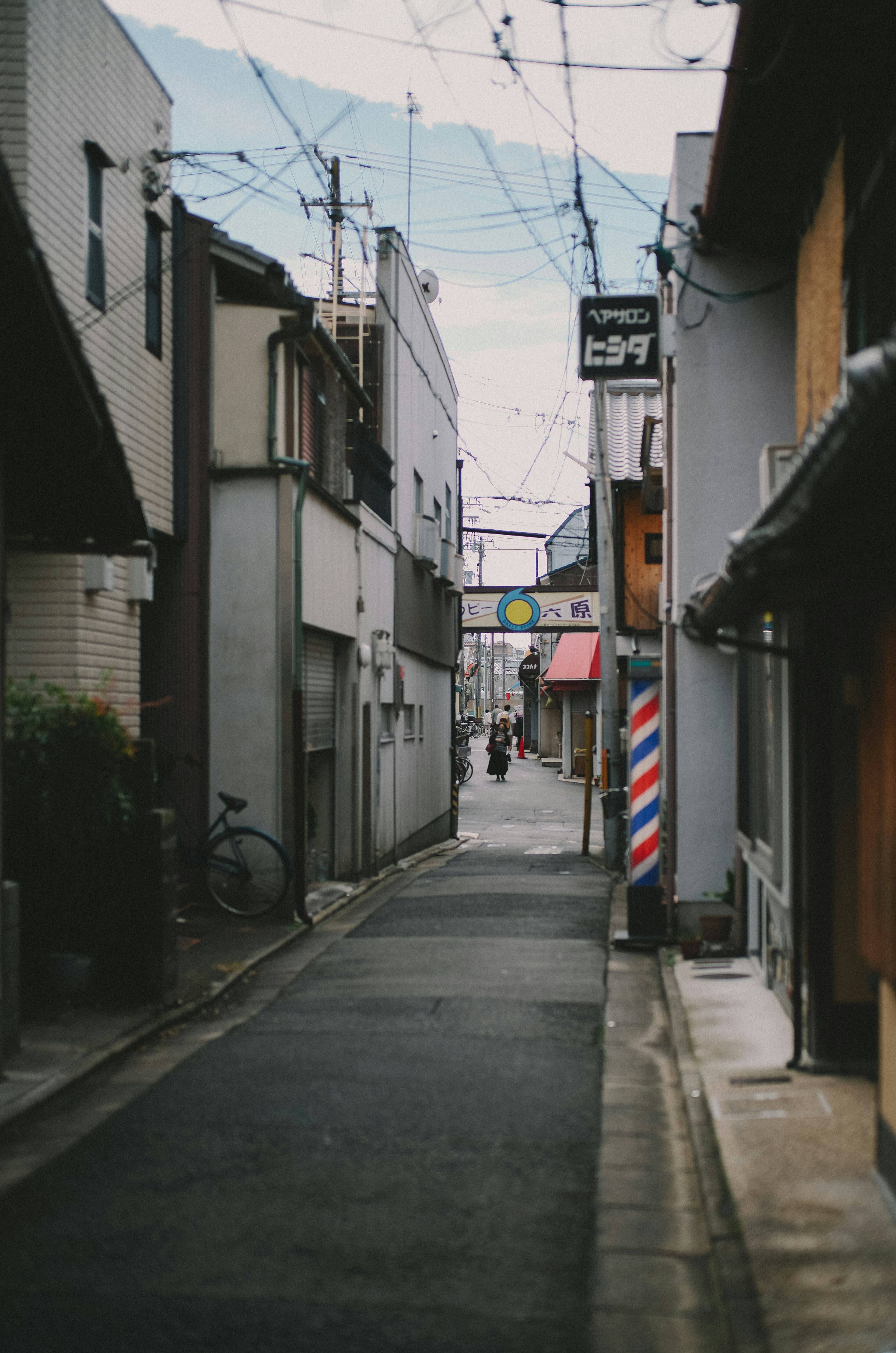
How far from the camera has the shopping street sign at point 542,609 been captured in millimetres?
39000

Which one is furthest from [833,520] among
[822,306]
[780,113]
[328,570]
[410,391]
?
[410,391]

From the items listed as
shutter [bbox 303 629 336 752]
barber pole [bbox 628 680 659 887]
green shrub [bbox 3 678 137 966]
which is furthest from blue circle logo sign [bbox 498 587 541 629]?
green shrub [bbox 3 678 137 966]

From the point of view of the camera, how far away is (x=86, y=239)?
10.6 m

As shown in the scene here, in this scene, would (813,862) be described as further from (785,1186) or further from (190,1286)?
(190,1286)

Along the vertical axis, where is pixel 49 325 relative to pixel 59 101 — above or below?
below

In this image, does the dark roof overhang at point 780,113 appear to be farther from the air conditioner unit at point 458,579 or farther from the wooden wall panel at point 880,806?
→ the air conditioner unit at point 458,579

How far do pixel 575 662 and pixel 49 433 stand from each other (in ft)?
127

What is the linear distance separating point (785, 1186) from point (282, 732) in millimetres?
8477

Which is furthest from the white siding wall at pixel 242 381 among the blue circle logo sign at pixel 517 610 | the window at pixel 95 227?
the blue circle logo sign at pixel 517 610

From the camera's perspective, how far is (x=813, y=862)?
6.59m

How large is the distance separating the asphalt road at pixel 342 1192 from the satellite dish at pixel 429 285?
1696cm

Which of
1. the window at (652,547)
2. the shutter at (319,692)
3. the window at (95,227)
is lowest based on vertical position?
the shutter at (319,692)

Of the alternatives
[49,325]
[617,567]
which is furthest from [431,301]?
[49,325]

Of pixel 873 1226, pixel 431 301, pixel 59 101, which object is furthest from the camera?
pixel 431 301
